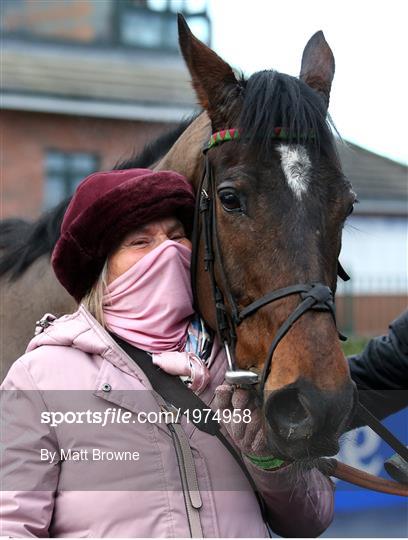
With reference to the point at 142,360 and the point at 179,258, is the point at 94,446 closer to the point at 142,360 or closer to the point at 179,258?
the point at 142,360

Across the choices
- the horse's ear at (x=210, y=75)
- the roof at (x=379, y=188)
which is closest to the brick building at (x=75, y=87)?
the roof at (x=379, y=188)

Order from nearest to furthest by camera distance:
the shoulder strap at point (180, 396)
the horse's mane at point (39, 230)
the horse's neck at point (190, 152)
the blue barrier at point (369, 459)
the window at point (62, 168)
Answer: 1. the shoulder strap at point (180, 396)
2. the horse's neck at point (190, 152)
3. the horse's mane at point (39, 230)
4. the blue barrier at point (369, 459)
5. the window at point (62, 168)

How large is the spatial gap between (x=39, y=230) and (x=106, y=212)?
99cm

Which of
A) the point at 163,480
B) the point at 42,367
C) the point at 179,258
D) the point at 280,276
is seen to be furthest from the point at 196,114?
the point at 163,480

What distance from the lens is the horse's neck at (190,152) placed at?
2.51 meters

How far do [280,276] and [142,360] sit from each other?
452 mm

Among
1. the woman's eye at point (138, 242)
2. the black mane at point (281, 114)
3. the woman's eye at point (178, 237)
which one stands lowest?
the woman's eye at point (178, 237)

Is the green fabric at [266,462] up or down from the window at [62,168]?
up

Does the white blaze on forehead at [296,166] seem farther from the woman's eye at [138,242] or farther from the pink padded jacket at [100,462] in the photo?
the pink padded jacket at [100,462]

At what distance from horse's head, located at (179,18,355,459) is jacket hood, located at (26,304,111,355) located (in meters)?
0.35

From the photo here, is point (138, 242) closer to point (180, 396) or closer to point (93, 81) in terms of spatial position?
point (180, 396)

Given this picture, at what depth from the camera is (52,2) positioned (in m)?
14.8

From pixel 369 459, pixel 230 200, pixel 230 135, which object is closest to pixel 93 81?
pixel 369 459

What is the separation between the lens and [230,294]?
7.23 ft
